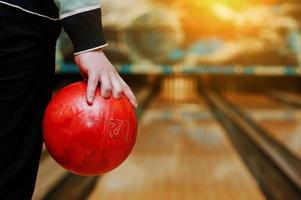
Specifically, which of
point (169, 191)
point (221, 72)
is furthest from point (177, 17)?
point (169, 191)

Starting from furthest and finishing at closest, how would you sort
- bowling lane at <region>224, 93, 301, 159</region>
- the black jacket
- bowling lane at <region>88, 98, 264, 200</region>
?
bowling lane at <region>224, 93, 301, 159</region> → bowling lane at <region>88, 98, 264, 200</region> → the black jacket

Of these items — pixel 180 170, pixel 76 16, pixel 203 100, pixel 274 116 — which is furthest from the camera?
pixel 203 100

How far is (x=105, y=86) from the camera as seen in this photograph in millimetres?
864

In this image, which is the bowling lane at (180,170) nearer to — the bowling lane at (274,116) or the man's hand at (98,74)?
the bowling lane at (274,116)

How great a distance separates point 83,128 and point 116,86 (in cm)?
8

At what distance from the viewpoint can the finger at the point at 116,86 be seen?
87 cm

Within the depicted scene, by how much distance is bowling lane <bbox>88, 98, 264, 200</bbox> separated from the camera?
6.73ft

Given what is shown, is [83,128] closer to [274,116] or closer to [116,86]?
[116,86]

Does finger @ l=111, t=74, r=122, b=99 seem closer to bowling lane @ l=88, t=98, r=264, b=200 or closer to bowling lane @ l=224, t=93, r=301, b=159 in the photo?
bowling lane @ l=88, t=98, r=264, b=200

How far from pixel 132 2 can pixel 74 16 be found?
428 centimetres

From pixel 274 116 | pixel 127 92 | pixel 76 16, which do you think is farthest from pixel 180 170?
pixel 274 116

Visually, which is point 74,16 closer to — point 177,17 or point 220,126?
point 220,126

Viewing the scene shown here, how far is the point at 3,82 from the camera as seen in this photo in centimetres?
82

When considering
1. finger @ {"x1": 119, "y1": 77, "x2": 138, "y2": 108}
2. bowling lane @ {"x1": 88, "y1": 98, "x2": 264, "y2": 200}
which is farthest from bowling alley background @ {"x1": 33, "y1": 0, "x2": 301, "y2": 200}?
finger @ {"x1": 119, "y1": 77, "x2": 138, "y2": 108}
